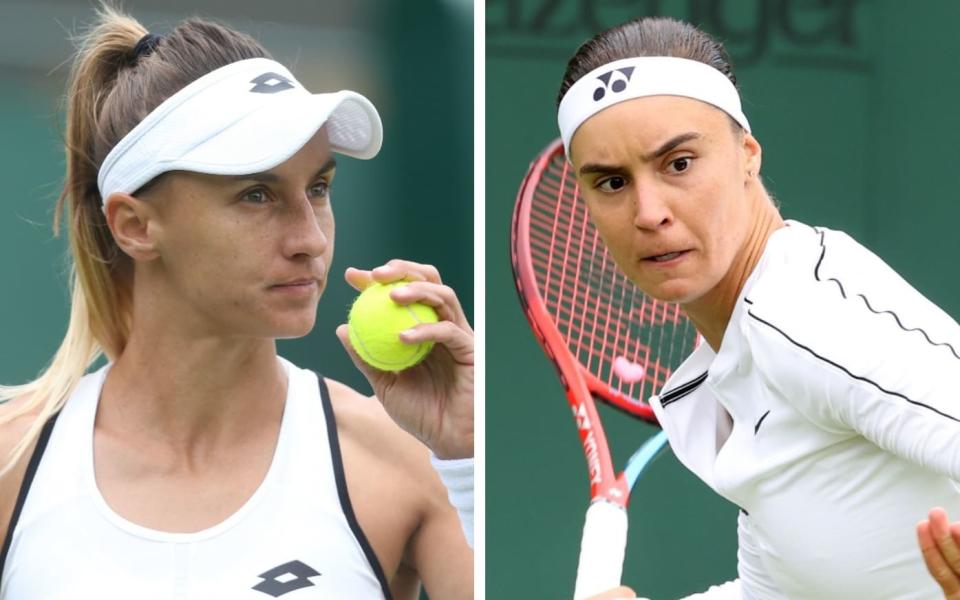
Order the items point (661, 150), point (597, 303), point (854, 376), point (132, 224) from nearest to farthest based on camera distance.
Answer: point (854, 376)
point (661, 150)
point (132, 224)
point (597, 303)

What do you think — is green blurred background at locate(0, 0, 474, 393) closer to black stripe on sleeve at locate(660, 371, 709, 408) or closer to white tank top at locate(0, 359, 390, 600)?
white tank top at locate(0, 359, 390, 600)

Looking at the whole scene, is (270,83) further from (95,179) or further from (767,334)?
(767,334)

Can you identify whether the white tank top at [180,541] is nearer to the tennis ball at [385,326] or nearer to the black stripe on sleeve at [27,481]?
the black stripe on sleeve at [27,481]

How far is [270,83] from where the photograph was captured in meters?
1.89

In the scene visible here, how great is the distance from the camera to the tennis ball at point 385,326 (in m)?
1.78

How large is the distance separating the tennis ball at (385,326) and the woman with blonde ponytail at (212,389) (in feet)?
0.09

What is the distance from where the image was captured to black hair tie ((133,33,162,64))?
1.87 metres

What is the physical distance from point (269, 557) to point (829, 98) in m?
1.65

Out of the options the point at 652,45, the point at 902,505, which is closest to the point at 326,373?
the point at 652,45

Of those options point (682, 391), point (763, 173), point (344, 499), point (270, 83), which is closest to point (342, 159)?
point (270, 83)

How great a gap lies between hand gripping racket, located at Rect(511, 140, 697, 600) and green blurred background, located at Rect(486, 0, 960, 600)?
0.13m

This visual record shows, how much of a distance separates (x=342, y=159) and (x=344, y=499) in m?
0.48

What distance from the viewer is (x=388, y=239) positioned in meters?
2.07

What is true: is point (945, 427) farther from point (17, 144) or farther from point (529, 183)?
point (17, 144)
